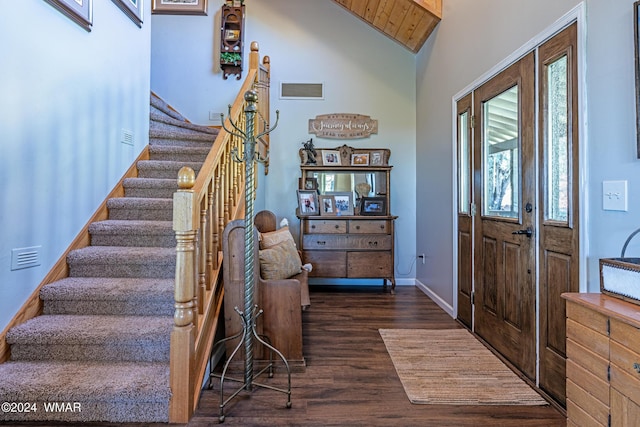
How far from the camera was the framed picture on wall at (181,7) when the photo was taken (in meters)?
4.40

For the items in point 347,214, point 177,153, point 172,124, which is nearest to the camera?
point 177,153

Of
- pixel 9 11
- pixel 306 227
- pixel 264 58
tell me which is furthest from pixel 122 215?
pixel 264 58

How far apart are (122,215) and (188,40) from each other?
2949mm

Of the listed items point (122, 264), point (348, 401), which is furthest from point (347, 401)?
point (122, 264)

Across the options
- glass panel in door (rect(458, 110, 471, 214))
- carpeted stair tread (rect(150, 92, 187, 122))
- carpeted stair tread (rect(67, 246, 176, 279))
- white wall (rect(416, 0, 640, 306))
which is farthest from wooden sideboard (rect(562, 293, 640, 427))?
carpeted stair tread (rect(150, 92, 187, 122))

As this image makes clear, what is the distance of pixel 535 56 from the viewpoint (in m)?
2.01

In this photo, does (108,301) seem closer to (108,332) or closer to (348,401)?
(108,332)

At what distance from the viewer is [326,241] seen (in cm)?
403

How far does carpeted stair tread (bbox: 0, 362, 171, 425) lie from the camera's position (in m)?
1.58

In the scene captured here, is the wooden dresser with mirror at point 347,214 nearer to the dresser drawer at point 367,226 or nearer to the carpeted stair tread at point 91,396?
the dresser drawer at point 367,226

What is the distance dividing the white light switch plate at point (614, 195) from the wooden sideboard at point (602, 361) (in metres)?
0.44

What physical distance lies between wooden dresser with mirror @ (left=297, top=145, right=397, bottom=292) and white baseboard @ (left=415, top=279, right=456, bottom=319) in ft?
1.34

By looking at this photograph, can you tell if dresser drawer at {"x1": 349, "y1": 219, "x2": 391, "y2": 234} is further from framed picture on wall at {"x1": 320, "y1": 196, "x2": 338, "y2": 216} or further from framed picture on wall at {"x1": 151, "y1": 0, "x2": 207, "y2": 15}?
framed picture on wall at {"x1": 151, "y1": 0, "x2": 207, "y2": 15}

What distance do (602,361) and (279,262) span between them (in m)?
1.74
